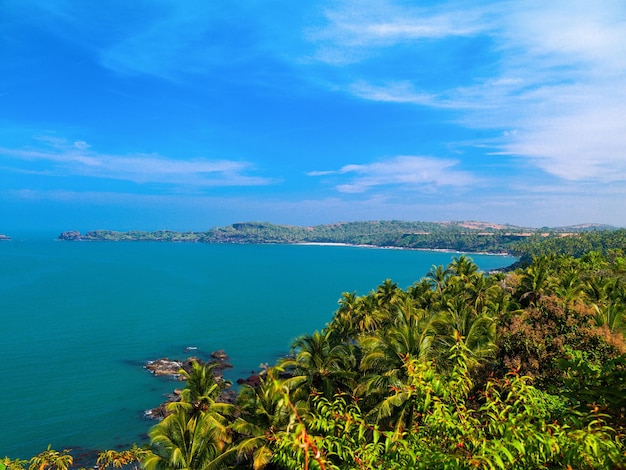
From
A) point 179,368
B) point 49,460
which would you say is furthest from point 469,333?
point 179,368

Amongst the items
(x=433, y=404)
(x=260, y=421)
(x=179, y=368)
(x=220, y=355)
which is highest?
(x=433, y=404)

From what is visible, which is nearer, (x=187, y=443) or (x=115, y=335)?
(x=187, y=443)

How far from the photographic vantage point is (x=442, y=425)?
→ 6.75m

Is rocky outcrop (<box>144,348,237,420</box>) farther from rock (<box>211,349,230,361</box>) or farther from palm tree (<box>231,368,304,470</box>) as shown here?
palm tree (<box>231,368,304,470</box>)

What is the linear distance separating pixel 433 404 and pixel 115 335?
3296 inches

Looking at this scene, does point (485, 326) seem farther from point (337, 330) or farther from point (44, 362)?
point (44, 362)

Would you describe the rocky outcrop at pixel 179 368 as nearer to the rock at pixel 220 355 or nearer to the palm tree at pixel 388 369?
the rock at pixel 220 355

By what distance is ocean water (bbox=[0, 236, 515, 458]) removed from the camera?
44312mm

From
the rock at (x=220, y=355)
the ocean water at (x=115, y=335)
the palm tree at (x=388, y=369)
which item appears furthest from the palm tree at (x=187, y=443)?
the rock at (x=220, y=355)

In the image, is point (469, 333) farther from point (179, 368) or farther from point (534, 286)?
point (179, 368)

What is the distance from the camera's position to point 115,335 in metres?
79.1

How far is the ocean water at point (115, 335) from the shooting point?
44.3 m

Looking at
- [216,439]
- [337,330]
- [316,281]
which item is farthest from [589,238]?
[216,439]

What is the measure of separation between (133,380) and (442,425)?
5901 centimetres
